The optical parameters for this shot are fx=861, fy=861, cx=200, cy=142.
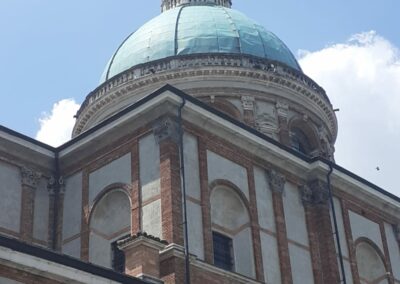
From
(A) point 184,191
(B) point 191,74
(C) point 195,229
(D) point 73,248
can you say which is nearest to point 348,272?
(C) point 195,229

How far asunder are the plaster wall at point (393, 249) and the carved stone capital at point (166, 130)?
10.8 meters

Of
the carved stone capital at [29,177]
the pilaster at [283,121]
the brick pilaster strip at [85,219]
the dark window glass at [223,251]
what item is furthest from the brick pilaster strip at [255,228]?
the pilaster at [283,121]

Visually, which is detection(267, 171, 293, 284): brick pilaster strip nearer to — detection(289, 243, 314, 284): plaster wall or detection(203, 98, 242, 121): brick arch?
detection(289, 243, 314, 284): plaster wall

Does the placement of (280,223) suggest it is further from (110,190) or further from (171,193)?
(110,190)

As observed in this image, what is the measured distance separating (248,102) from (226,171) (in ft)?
30.8

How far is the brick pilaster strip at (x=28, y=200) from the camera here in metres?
28.0

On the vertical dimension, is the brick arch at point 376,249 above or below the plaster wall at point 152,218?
above

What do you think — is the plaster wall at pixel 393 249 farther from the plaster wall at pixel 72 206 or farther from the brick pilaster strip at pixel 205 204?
the plaster wall at pixel 72 206

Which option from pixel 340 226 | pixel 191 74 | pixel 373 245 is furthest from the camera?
pixel 191 74

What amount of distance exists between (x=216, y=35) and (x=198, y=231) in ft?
50.6

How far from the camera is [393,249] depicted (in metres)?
32.9

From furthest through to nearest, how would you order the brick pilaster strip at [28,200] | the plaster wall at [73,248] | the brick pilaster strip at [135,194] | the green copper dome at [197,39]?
the green copper dome at [197,39], the brick pilaster strip at [28,200], the plaster wall at [73,248], the brick pilaster strip at [135,194]

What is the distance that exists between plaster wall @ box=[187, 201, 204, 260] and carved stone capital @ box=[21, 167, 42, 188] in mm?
5931

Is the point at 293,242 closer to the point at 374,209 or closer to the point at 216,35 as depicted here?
the point at 374,209
